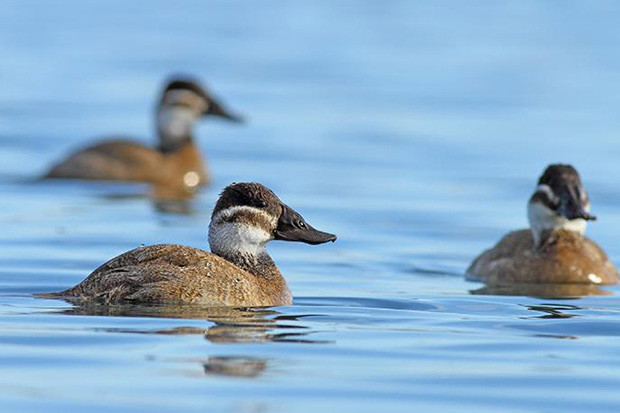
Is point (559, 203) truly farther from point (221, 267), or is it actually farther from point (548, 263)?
point (221, 267)

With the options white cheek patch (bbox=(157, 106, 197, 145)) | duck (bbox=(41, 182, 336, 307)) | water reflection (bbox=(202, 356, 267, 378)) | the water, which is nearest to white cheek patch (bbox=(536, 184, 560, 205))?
the water

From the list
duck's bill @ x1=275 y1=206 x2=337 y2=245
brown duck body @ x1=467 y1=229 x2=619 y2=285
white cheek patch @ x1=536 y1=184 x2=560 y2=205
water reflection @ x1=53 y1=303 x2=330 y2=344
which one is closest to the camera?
water reflection @ x1=53 y1=303 x2=330 y2=344

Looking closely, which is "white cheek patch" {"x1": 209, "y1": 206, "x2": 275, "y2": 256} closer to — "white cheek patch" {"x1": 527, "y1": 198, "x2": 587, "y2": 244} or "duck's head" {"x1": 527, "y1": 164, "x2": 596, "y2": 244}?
"duck's head" {"x1": 527, "y1": 164, "x2": 596, "y2": 244}

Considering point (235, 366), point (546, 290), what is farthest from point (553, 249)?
point (235, 366)

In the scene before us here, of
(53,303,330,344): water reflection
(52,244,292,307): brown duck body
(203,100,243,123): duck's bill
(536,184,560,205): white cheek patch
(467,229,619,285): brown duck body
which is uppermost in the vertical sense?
(203,100,243,123): duck's bill

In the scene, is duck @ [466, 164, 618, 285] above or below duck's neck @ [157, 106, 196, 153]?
below

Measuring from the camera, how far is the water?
31.6ft

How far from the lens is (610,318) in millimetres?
12609

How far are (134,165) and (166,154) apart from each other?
0.97 metres

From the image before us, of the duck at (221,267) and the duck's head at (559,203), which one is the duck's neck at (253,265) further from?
the duck's head at (559,203)

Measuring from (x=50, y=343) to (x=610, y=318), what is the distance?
445 centimetres

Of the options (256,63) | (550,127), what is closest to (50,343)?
(550,127)

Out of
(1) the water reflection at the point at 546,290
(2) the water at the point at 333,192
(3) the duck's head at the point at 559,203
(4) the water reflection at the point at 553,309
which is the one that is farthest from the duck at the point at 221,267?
(3) the duck's head at the point at 559,203

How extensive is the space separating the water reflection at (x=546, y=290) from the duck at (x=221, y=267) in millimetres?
2572
